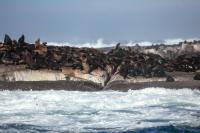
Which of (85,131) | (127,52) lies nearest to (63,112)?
(85,131)

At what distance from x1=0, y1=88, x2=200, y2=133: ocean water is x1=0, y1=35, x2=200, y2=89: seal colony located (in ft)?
10.6

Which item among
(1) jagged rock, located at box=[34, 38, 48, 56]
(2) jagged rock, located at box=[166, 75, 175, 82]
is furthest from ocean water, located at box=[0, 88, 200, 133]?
(1) jagged rock, located at box=[34, 38, 48, 56]

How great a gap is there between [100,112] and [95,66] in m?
9.64

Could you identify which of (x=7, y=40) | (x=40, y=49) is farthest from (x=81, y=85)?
(x=7, y=40)

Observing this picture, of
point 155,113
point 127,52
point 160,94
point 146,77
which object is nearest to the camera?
point 155,113

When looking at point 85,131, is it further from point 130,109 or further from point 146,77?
point 146,77

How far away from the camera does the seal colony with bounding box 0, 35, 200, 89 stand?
22766 millimetres

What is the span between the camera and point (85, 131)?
35.9 ft

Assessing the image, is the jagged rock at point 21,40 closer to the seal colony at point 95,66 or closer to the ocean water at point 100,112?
the seal colony at point 95,66

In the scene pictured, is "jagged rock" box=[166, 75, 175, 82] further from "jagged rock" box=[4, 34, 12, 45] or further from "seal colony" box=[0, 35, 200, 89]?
"jagged rock" box=[4, 34, 12, 45]

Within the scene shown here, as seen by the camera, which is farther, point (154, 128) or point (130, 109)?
point (130, 109)

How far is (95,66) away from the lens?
23.7 m

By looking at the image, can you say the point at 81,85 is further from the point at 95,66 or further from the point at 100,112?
the point at 100,112

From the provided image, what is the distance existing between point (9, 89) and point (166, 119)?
1057 centimetres
